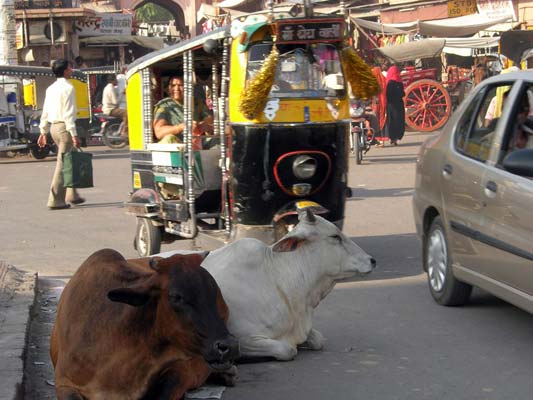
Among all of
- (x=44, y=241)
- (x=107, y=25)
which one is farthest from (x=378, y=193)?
(x=107, y=25)

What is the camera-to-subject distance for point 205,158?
404 inches

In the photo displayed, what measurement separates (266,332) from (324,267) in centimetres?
59

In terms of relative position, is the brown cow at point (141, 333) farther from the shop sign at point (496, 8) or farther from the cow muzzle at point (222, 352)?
the shop sign at point (496, 8)

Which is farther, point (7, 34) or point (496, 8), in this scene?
point (496, 8)

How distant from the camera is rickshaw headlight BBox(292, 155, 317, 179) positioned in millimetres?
9273

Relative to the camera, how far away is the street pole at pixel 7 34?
2970 centimetres

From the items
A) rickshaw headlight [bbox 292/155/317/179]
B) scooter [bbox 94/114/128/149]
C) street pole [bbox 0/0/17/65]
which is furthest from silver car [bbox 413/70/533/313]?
street pole [bbox 0/0/17/65]

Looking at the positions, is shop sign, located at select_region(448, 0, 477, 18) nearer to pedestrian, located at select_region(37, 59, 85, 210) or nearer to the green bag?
pedestrian, located at select_region(37, 59, 85, 210)

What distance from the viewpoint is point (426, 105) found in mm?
26859

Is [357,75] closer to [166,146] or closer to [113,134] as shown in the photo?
[166,146]

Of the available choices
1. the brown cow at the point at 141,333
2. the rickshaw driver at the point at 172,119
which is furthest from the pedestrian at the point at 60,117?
the brown cow at the point at 141,333

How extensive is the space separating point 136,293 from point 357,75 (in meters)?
5.49

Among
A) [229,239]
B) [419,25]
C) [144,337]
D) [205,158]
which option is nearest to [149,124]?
[205,158]

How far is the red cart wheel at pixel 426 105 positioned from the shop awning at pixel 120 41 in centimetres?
1866
